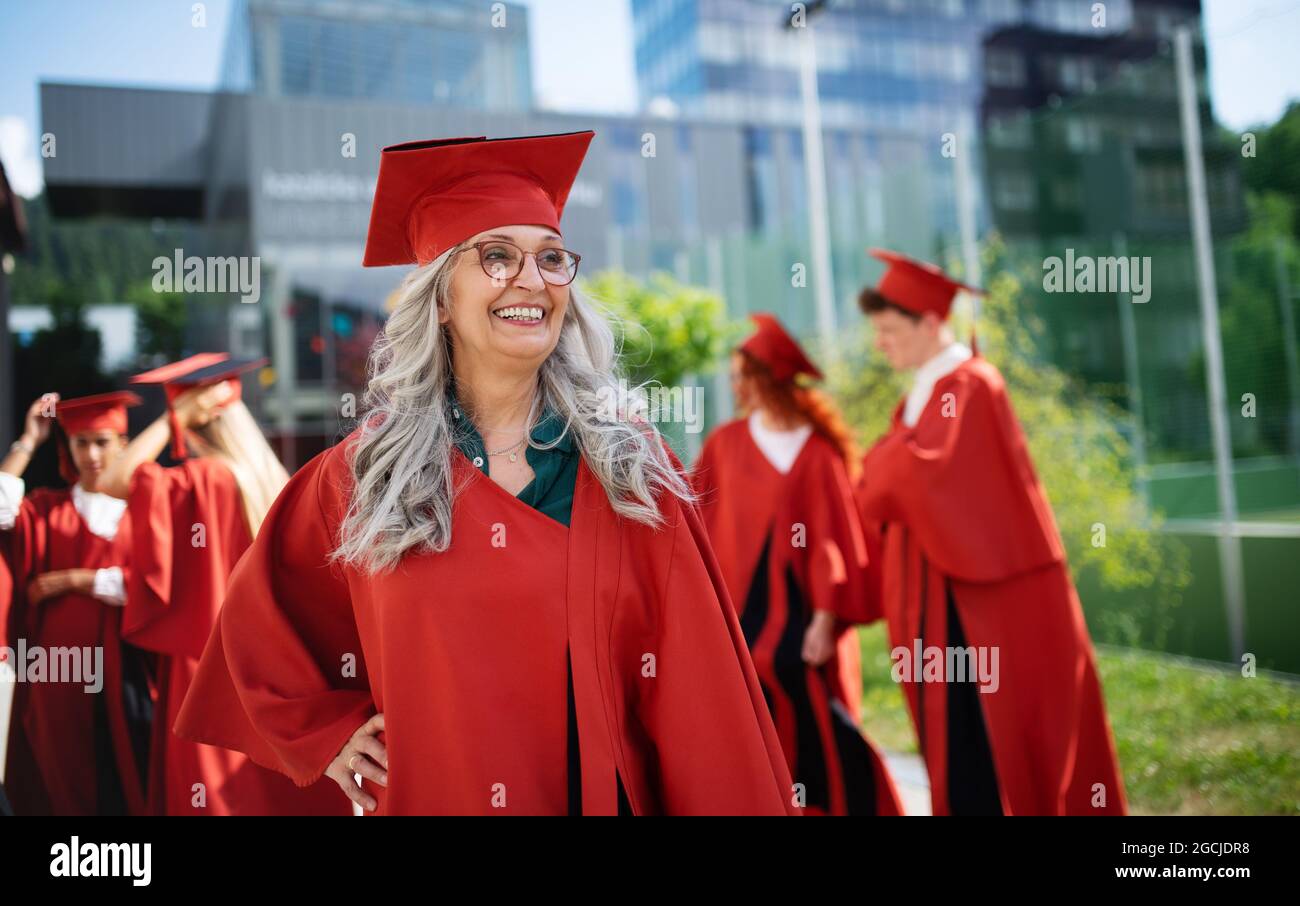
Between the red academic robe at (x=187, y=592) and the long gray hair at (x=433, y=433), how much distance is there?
139 cm

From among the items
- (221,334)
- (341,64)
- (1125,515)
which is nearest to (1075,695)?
(1125,515)

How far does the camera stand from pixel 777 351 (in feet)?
16.0

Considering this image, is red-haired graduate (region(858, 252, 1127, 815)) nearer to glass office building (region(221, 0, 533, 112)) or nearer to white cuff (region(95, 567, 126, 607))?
white cuff (region(95, 567, 126, 607))

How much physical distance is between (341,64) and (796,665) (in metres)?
14.4

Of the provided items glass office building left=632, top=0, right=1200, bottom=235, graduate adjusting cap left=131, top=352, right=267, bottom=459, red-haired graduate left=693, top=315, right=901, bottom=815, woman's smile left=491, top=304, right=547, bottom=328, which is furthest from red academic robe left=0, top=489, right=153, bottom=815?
glass office building left=632, top=0, right=1200, bottom=235

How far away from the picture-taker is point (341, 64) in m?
16.2

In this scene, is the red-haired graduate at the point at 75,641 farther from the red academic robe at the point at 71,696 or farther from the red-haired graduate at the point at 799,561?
the red-haired graduate at the point at 799,561

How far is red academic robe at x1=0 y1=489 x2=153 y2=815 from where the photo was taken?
3.60 metres

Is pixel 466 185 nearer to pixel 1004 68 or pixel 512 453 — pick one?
pixel 512 453

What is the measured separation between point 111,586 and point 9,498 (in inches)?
→ 16.3

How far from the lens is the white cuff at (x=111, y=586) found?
11.8ft

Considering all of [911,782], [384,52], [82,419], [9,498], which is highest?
[384,52]

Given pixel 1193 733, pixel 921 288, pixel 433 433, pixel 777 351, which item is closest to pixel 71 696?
pixel 433 433
